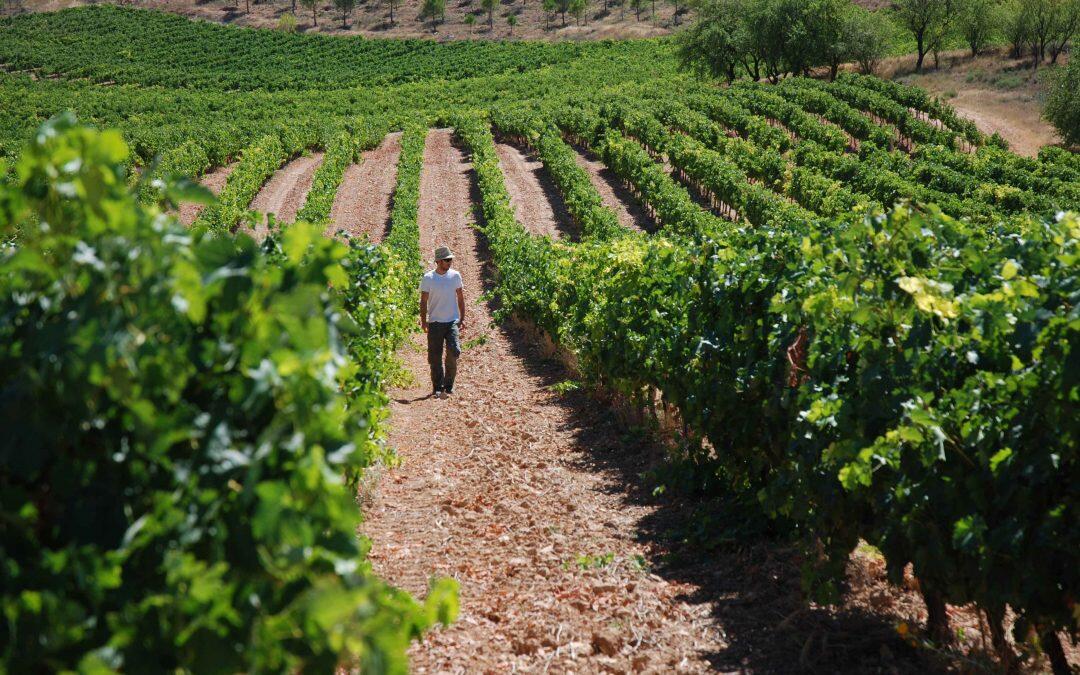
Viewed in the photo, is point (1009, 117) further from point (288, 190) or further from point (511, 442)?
point (511, 442)

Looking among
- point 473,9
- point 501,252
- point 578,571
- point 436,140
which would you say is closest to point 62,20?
point 473,9

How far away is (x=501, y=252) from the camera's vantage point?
70.8 feet

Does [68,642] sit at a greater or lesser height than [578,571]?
greater

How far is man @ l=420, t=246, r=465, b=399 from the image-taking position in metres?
10.5

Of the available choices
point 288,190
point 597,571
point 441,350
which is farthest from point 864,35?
point 597,571

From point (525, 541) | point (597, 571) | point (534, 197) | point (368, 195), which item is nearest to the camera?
point (597, 571)

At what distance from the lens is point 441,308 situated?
10617 mm

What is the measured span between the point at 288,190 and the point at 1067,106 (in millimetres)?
34576

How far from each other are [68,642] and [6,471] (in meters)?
0.56

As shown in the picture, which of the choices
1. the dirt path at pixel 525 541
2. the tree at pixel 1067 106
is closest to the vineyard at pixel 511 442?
the dirt path at pixel 525 541

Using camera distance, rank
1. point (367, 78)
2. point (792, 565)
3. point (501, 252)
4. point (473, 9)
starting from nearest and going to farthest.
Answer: point (792, 565), point (501, 252), point (367, 78), point (473, 9)

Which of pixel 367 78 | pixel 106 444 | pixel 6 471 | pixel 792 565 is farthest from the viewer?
pixel 367 78

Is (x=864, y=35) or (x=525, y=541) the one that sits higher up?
(x=864, y=35)

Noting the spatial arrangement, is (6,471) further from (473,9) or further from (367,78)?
(473,9)
